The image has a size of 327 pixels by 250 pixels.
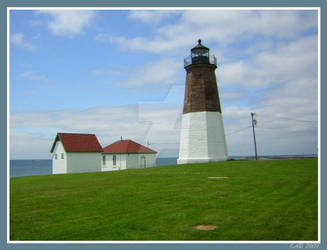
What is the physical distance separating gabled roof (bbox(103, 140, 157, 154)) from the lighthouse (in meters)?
12.8

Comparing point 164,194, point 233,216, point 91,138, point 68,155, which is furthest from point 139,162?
point 233,216

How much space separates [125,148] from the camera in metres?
40.7

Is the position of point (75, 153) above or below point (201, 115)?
below

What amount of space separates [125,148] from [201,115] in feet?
51.6

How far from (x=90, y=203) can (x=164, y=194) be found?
2.70 metres

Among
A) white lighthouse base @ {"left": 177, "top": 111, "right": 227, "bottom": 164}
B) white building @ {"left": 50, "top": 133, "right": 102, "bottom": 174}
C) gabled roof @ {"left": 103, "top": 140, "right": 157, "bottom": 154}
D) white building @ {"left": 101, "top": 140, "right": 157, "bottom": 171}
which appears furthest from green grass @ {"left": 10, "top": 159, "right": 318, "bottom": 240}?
gabled roof @ {"left": 103, "top": 140, "right": 157, "bottom": 154}

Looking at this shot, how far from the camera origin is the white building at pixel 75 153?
32.3 metres

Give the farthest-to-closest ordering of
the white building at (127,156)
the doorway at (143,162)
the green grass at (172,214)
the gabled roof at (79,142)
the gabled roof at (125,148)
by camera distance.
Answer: the doorway at (143,162) → the gabled roof at (125,148) → the white building at (127,156) → the gabled roof at (79,142) → the green grass at (172,214)

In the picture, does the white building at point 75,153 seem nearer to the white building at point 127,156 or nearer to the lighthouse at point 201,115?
the white building at point 127,156

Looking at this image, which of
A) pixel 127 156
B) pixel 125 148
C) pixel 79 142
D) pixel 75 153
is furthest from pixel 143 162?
pixel 75 153

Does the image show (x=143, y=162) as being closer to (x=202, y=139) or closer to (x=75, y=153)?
(x=75, y=153)

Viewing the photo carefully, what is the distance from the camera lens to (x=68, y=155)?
3216cm

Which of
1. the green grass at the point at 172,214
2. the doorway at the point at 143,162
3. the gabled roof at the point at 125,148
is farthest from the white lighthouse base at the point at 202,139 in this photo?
the green grass at the point at 172,214

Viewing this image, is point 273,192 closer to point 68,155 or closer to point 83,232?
point 83,232
